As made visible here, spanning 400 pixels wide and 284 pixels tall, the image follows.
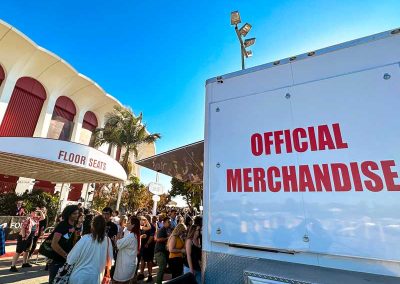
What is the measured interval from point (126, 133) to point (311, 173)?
22.9 m

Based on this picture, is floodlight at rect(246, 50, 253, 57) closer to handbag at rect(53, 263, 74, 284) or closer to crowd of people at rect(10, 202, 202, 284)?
crowd of people at rect(10, 202, 202, 284)

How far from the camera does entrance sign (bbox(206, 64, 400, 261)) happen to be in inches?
66.9

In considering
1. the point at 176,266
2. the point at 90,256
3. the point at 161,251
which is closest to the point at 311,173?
the point at 90,256

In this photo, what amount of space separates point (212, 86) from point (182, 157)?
214cm

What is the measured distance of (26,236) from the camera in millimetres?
7008

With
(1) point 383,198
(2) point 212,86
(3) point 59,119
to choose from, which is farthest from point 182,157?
(3) point 59,119

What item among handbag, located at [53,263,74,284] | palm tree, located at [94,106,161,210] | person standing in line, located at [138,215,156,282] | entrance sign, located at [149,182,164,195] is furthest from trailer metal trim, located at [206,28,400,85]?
palm tree, located at [94,106,161,210]

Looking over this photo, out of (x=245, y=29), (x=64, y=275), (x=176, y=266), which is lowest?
(x=176, y=266)

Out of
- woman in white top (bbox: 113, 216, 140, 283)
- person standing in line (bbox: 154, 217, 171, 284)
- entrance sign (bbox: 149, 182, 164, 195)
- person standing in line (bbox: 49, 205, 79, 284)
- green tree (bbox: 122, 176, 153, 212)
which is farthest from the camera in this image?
green tree (bbox: 122, 176, 153, 212)

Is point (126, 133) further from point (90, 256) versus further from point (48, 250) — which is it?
point (90, 256)

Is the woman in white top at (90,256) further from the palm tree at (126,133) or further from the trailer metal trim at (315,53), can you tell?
the palm tree at (126,133)

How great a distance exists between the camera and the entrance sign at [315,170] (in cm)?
170

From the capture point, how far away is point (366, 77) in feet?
6.45

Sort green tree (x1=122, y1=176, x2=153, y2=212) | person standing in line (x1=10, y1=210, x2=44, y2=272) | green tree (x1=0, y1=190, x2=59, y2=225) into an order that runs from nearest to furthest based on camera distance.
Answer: person standing in line (x1=10, y1=210, x2=44, y2=272)
green tree (x1=0, y1=190, x2=59, y2=225)
green tree (x1=122, y1=176, x2=153, y2=212)
